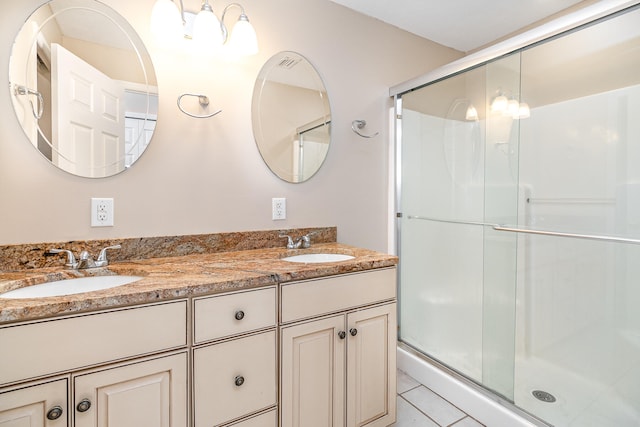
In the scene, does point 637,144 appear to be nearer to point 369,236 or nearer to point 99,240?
point 369,236

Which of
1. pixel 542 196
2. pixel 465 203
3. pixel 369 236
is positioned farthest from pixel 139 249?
pixel 542 196

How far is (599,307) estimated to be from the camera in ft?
5.22

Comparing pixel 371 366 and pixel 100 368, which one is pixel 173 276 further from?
pixel 371 366

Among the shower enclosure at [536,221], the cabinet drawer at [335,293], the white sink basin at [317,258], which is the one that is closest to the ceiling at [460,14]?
the shower enclosure at [536,221]

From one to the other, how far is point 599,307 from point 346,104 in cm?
167

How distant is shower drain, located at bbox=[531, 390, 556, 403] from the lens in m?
1.60

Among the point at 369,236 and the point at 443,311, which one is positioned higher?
the point at 369,236

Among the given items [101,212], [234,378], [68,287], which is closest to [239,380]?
[234,378]

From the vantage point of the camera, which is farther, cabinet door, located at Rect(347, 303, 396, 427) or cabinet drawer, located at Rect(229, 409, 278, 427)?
cabinet door, located at Rect(347, 303, 396, 427)

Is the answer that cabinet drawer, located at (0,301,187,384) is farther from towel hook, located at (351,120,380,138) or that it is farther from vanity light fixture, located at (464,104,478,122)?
vanity light fixture, located at (464,104,478,122)

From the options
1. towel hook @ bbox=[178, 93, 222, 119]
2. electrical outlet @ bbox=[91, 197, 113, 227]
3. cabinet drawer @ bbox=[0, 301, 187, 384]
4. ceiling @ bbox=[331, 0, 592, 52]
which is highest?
ceiling @ bbox=[331, 0, 592, 52]

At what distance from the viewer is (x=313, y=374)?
127cm

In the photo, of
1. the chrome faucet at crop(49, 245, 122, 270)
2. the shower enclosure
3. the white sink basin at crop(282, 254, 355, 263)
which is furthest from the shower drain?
the chrome faucet at crop(49, 245, 122, 270)

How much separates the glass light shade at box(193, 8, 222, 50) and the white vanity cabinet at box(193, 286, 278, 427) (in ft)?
3.72
